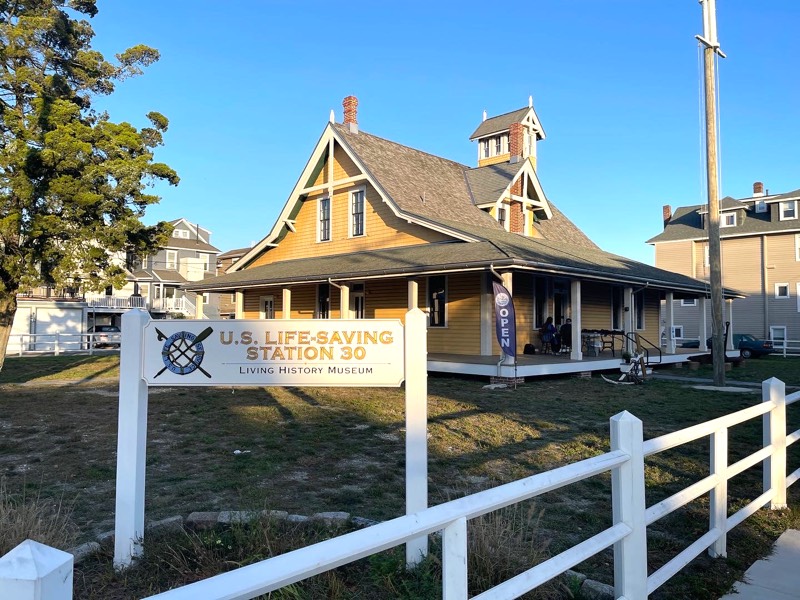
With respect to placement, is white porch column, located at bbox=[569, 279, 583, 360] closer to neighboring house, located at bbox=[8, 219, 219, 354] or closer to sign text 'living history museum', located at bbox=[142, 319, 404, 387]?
sign text 'living history museum', located at bbox=[142, 319, 404, 387]

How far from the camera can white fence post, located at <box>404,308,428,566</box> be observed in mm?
3887

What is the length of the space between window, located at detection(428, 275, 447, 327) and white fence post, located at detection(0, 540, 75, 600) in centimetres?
1853

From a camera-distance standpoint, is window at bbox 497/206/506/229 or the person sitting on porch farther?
window at bbox 497/206/506/229

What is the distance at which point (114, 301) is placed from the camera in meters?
46.2

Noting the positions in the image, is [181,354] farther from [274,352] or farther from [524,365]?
[524,365]

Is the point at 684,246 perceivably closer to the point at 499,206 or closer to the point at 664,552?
the point at 499,206

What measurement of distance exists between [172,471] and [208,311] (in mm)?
39793

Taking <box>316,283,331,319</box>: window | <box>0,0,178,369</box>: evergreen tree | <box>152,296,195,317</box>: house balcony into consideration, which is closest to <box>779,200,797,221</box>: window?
<box>316,283,331,319</box>: window

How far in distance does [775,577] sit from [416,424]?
8.66 feet

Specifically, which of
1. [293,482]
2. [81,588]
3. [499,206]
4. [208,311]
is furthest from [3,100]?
[208,311]

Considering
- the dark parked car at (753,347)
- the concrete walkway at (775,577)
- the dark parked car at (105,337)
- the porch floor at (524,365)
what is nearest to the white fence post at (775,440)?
the concrete walkway at (775,577)

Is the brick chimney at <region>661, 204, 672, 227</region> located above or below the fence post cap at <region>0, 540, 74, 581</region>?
above

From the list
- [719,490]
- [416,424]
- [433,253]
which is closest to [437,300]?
[433,253]

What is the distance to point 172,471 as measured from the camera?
6.80m
